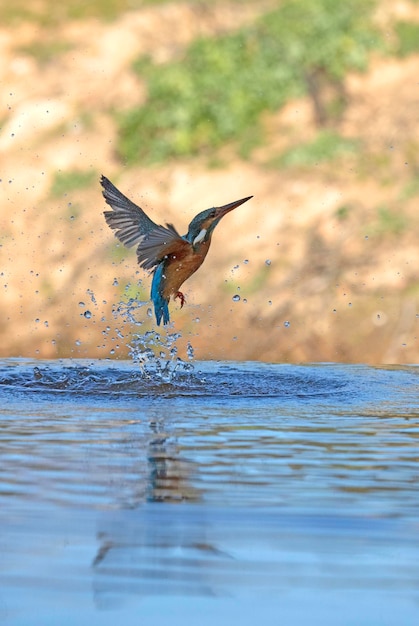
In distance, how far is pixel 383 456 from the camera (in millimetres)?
5766

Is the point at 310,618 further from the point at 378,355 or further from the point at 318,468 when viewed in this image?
the point at 378,355

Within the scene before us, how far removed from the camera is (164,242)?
8.00 meters

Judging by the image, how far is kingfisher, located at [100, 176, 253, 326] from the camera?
26.6 ft

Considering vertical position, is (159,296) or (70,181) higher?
(70,181)

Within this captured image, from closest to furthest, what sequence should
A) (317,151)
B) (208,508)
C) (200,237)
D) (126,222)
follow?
(208,508) < (200,237) < (126,222) < (317,151)

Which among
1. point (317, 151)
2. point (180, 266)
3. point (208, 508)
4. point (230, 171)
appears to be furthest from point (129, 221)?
point (317, 151)

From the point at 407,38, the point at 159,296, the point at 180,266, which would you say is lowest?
the point at 159,296

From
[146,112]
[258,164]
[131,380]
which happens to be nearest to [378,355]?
[258,164]

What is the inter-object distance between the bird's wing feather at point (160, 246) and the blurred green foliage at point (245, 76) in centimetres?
868

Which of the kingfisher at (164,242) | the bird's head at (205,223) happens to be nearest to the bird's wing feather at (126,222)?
the kingfisher at (164,242)

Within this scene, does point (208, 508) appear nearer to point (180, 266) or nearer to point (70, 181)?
point (180, 266)

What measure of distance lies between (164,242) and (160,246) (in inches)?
4.0

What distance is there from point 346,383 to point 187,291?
6419mm

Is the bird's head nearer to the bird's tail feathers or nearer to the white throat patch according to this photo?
the white throat patch
